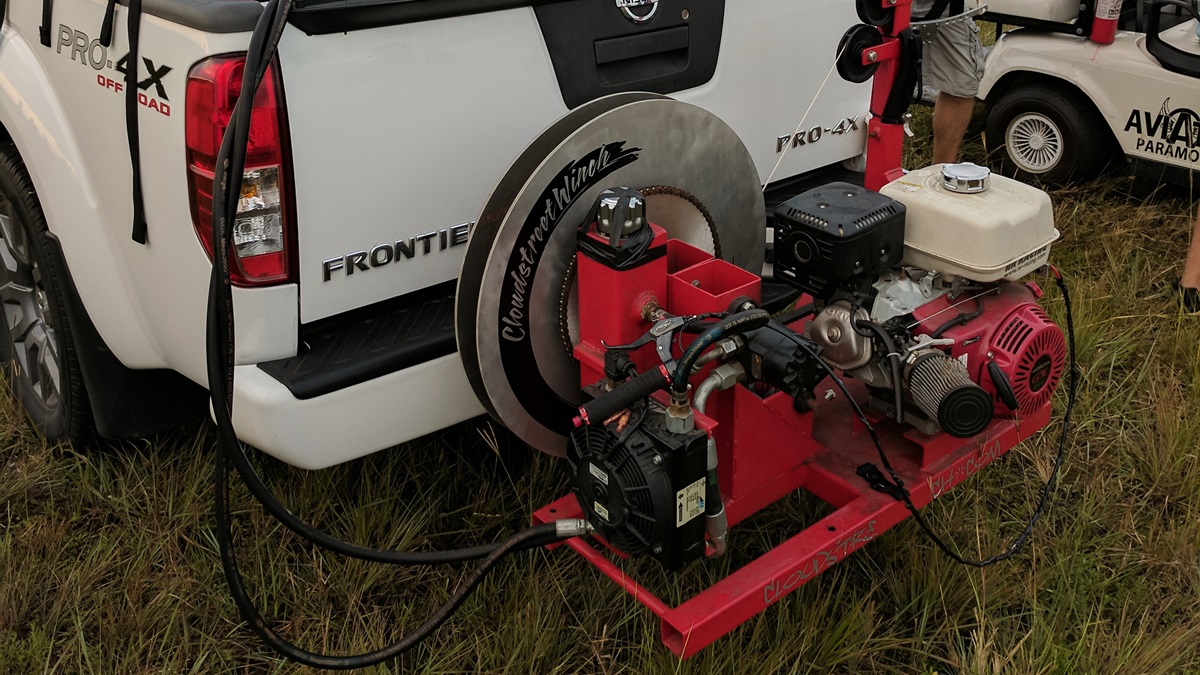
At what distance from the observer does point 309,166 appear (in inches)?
86.4

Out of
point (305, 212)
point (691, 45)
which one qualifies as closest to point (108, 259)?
point (305, 212)

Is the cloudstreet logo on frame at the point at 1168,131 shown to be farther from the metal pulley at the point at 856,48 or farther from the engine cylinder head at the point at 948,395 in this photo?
the engine cylinder head at the point at 948,395

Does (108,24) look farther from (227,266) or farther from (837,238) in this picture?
(837,238)

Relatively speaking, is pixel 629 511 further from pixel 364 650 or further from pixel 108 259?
pixel 108 259

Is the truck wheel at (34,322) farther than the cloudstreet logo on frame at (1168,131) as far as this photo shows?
No

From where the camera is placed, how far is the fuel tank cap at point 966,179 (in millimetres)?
2578

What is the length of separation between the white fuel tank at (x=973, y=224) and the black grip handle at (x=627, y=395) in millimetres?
824

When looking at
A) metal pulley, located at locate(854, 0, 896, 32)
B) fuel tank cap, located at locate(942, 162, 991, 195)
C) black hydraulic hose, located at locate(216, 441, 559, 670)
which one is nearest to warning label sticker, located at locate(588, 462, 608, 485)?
black hydraulic hose, located at locate(216, 441, 559, 670)

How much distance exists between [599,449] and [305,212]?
2.49 ft

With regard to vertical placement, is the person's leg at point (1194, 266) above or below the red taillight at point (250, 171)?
below

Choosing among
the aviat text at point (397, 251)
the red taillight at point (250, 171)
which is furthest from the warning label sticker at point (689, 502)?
the red taillight at point (250, 171)

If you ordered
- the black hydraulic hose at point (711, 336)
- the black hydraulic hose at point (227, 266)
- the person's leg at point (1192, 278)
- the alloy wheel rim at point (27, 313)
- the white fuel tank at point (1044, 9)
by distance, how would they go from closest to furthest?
the black hydraulic hose at point (227, 266)
the black hydraulic hose at point (711, 336)
the alloy wheel rim at point (27, 313)
the person's leg at point (1192, 278)
the white fuel tank at point (1044, 9)

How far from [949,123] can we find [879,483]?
10.2ft

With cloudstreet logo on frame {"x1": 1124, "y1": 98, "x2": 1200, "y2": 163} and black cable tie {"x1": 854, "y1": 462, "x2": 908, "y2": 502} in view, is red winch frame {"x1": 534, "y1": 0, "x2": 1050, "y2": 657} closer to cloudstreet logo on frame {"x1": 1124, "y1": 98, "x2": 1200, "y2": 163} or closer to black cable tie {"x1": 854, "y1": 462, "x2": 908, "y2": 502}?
black cable tie {"x1": 854, "y1": 462, "x2": 908, "y2": 502}
